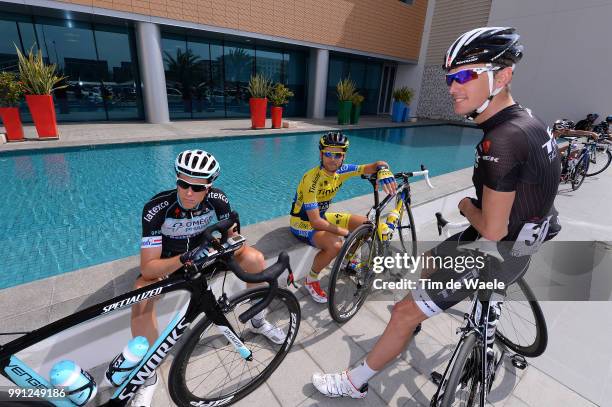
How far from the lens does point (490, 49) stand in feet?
4.83

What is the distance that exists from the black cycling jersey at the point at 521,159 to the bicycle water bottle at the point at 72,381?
2319 mm

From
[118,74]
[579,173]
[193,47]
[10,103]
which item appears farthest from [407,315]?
[193,47]

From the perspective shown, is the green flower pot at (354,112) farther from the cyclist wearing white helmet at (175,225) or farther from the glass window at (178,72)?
the cyclist wearing white helmet at (175,225)

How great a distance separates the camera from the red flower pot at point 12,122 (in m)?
8.34

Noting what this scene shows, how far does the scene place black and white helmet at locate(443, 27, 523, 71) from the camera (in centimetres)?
147

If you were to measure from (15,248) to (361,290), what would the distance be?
15.9ft

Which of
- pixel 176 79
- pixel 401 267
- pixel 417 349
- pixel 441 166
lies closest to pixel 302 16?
pixel 176 79

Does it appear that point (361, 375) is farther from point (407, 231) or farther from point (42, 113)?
point (42, 113)

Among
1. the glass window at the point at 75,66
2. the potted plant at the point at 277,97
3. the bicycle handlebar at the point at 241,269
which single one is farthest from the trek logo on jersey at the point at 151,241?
the glass window at the point at 75,66

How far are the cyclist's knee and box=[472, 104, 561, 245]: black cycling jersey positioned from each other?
0.77 metres

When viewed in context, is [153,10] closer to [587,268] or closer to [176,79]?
[176,79]

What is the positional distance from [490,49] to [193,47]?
16925 mm

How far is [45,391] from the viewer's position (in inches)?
58.1

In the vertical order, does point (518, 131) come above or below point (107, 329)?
above
